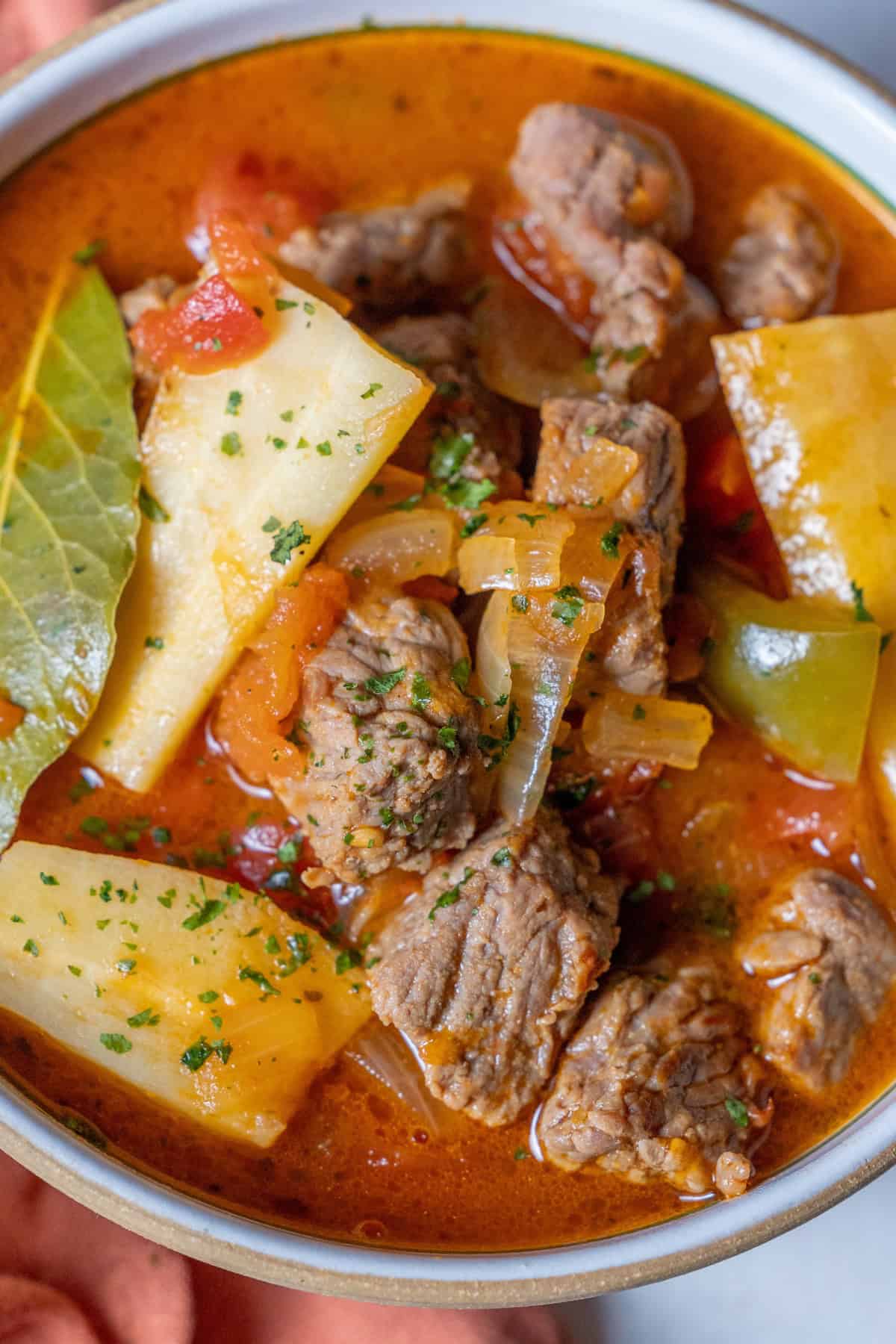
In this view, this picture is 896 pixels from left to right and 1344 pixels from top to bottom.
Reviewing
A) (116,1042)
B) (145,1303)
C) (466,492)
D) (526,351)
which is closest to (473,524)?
(466,492)

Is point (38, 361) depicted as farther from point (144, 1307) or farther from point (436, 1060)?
point (144, 1307)

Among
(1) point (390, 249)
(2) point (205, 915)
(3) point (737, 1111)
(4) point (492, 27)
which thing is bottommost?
(3) point (737, 1111)

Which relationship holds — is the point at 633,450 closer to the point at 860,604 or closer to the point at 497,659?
the point at 497,659

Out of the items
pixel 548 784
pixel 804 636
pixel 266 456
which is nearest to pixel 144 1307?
pixel 548 784

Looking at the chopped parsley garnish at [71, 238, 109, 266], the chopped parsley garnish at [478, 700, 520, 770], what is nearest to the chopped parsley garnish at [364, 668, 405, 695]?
the chopped parsley garnish at [478, 700, 520, 770]

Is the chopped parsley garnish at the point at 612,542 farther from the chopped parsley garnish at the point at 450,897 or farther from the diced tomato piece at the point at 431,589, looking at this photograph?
the chopped parsley garnish at the point at 450,897
